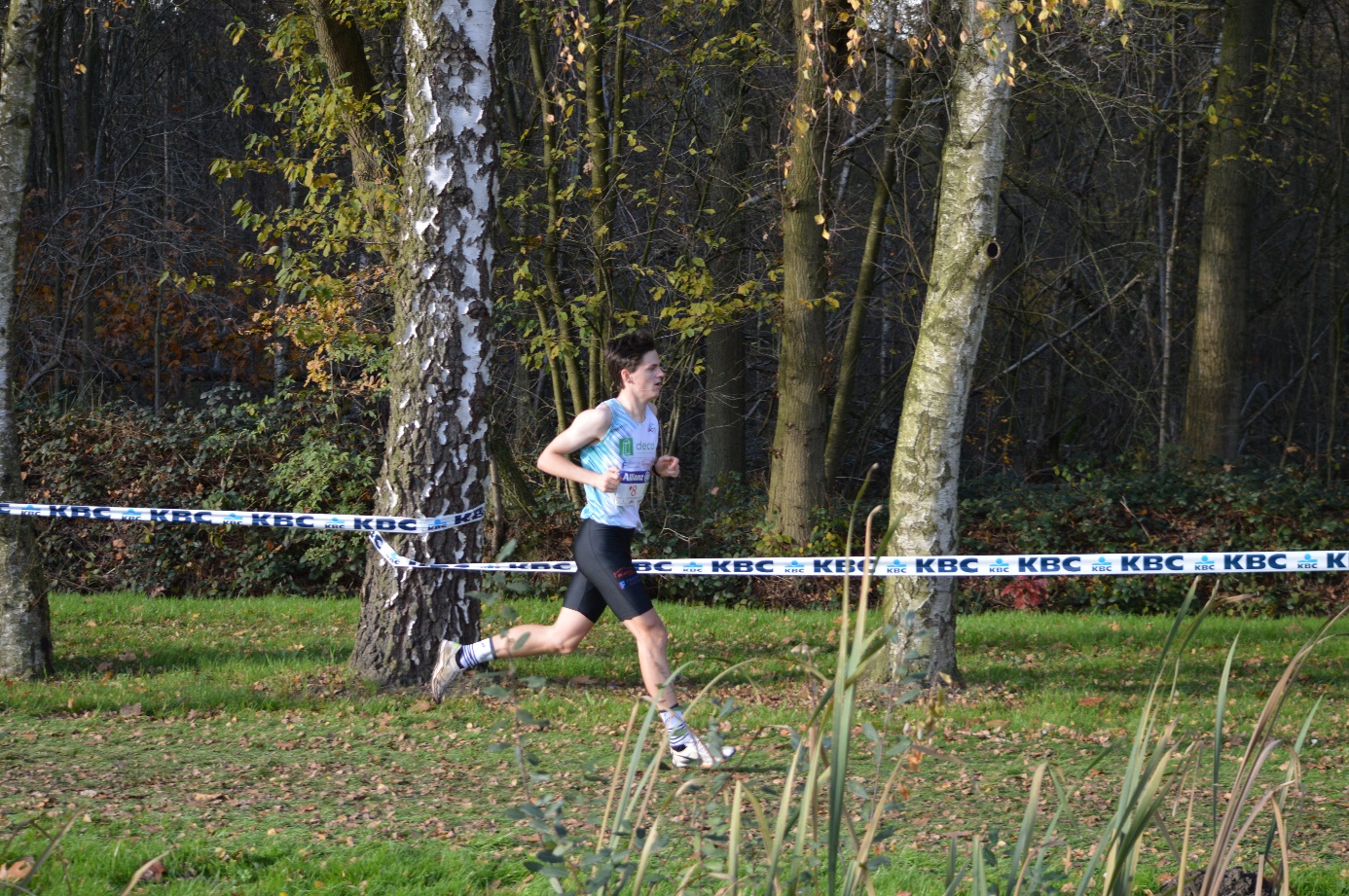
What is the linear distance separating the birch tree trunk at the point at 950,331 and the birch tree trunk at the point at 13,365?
5315 mm

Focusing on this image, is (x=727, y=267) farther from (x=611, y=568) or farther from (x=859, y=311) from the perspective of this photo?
(x=611, y=568)

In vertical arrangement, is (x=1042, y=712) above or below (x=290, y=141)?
below

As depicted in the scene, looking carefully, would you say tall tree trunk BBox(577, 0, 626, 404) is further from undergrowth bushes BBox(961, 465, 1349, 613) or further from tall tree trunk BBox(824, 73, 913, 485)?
undergrowth bushes BBox(961, 465, 1349, 613)

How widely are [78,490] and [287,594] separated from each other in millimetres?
2529

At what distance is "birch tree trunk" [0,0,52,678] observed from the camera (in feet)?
25.9

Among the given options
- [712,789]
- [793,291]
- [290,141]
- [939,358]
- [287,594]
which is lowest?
[287,594]

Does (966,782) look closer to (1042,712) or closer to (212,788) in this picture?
(1042,712)

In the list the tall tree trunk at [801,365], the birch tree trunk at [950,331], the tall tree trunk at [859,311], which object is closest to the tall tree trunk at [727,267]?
the tall tree trunk at [801,365]

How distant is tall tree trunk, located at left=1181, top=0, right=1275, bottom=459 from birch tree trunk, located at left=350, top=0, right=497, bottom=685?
964cm

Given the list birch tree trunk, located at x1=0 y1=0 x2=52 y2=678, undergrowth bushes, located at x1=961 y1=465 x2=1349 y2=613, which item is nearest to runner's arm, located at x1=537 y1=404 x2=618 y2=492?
birch tree trunk, located at x1=0 y1=0 x2=52 y2=678

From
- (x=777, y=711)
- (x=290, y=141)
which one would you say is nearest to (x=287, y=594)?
(x=290, y=141)

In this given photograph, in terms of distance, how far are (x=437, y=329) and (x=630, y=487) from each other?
6.55ft

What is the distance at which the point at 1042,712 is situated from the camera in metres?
7.52

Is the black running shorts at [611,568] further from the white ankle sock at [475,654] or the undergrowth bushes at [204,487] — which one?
the undergrowth bushes at [204,487]
